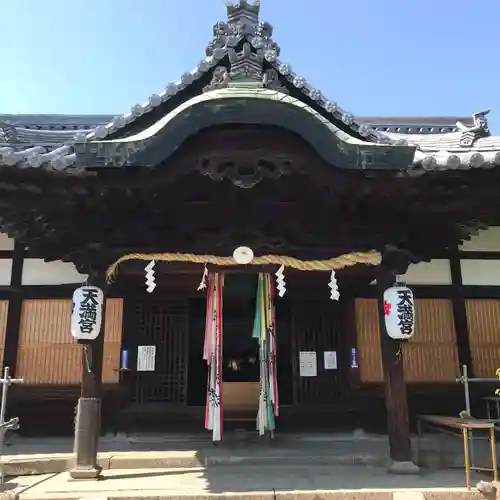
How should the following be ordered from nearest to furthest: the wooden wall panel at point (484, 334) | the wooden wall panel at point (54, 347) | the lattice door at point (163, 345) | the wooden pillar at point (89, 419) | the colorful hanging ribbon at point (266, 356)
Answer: the wooden pillar at point (89, 419)
the colorful hanging ribbon at point (266, 356)
the wooden wall panel at point (54, 347)
the lattice door at point (163, 345)
the wooden wall panel at point (484, 334)

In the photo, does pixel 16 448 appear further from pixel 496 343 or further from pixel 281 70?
pixel 496 343

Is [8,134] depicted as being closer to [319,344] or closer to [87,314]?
[87,314]

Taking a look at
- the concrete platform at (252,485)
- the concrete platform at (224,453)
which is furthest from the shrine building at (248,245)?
the concrete platform at (252,485)

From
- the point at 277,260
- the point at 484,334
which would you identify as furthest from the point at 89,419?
the point at 484,334

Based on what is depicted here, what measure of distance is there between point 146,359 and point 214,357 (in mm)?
1842

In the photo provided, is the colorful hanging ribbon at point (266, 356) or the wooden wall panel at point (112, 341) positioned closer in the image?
the colorful hanging ribbon at point (266, 356)

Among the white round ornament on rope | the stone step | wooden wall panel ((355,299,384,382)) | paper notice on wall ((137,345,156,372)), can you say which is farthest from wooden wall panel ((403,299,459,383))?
paper notice on wall ((137,345,156,372))

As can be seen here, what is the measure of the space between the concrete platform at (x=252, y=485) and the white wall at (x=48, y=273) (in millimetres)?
3384

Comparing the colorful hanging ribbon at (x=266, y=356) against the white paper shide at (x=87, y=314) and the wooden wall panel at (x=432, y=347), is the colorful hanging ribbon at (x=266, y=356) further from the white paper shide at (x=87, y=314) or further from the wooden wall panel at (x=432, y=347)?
the wooden wall panel at (x=432, y=347)

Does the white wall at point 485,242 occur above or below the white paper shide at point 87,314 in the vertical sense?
above

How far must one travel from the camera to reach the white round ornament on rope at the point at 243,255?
689 centimetres

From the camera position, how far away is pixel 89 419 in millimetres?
6355

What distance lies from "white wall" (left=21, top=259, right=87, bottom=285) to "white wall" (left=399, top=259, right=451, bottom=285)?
5.83 metres

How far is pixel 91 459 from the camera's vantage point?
20.8ft
